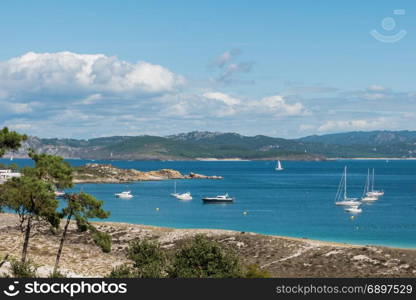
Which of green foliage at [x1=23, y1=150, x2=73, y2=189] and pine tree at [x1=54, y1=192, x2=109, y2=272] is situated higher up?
green foliage at [x1=23, y1=150, x2=73, y2=189]

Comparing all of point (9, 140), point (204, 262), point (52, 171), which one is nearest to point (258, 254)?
point (204, 262)

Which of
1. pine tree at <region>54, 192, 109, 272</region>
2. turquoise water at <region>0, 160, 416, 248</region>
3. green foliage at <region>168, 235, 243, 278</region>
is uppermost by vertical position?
pine tree at <region>54, 192, 109, 272</region>

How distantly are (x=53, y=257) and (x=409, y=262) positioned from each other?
106 ft

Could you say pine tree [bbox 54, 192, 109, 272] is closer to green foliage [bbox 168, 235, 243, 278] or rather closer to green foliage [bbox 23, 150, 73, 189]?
green foliage [bbox 23, 150, 73, 189]

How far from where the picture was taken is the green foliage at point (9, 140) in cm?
3369

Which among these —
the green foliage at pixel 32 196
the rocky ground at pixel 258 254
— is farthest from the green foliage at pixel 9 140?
the rocky ground at pixel 258 254

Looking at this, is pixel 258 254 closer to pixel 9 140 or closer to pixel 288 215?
pixel 9 140

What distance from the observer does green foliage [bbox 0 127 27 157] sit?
111ft

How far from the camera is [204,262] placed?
34188mm

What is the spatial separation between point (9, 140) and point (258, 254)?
97.8 feet

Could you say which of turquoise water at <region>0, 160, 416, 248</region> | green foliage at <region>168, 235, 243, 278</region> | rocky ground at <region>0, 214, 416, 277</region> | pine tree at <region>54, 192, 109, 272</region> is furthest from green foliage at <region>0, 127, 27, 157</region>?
turquoise water at <region>0, 160, 416, 248</region>

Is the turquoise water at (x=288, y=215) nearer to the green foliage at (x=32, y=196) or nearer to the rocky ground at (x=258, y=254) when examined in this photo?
the rocky ground at (x=258, y=254)

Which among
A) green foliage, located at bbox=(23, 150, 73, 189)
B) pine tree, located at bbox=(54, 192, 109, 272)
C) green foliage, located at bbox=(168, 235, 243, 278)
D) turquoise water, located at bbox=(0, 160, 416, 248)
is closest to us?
green foliage, located at bbox=(168, 235, 243, 278)

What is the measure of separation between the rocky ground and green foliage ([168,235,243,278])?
10782 millimetres
